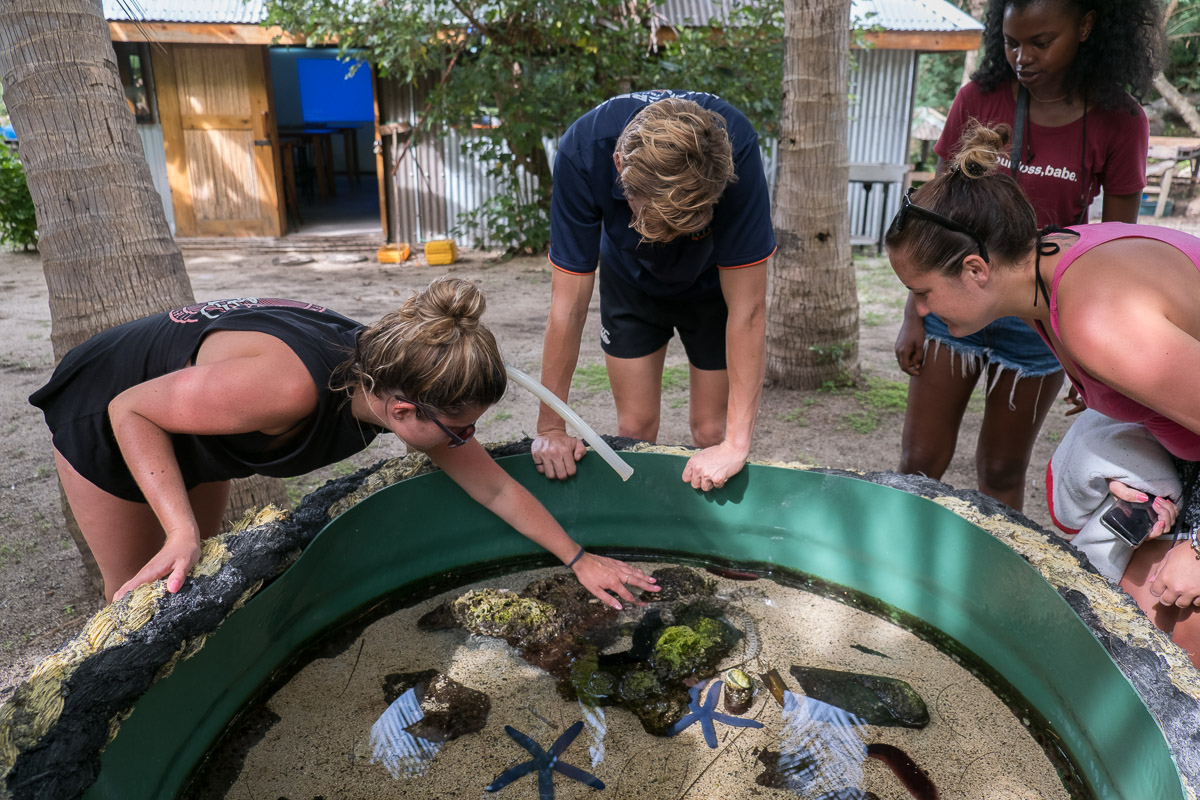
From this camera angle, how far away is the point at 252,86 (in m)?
8.96

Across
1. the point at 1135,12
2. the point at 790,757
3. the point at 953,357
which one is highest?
the point at 1135,12

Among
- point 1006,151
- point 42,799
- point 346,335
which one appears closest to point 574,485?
point 346,335

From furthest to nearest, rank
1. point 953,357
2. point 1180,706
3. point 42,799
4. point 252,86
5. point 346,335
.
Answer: point 252,86 < point 953,357 < point 346,335 < point 1180,706 < point 42,799

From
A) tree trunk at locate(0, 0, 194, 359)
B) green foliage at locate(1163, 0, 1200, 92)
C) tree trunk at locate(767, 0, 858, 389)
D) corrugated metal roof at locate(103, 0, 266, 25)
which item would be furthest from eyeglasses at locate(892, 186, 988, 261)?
green foliage at locate(1163, 0, 1200, 92)

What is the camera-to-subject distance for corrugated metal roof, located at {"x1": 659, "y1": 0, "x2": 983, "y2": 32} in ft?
27.6

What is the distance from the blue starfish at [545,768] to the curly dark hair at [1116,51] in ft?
6.92

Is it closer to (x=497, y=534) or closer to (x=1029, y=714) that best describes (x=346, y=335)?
(x=497, y=534)

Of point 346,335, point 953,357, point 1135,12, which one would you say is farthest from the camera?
point 953,357

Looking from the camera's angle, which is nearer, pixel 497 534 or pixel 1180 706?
pixel 1180 706

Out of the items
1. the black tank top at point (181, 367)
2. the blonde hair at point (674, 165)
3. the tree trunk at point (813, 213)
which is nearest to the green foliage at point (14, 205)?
the tree trunk at point (813, 213)

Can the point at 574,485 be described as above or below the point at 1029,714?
above

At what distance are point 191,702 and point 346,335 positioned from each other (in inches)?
29.5

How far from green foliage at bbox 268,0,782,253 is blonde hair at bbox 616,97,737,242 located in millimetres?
Answer: 5742

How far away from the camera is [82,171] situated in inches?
90.8
